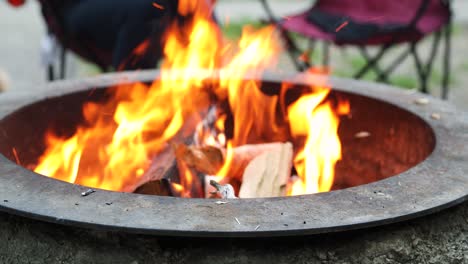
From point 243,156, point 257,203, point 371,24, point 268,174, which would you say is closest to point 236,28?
point 371,24

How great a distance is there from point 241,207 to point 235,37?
5626mm

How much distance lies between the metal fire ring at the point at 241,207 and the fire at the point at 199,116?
562 millimetres

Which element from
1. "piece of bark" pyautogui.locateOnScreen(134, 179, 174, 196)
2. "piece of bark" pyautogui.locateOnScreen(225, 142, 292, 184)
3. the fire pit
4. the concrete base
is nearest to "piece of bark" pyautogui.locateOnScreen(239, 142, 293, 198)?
"piece of bark" pyautogui.locateOnScreen(225, 142, 292, 184)

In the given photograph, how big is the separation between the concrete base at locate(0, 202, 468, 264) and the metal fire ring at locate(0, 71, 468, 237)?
0.04 metres

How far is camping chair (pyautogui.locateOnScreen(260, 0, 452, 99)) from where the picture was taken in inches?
155

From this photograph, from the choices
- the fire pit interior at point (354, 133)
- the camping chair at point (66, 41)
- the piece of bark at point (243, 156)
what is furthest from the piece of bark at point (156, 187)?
the camping chair at point (66, 41)

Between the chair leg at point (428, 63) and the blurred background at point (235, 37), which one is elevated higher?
the chair leg at point (428, 63)

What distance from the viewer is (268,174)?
2.12 m

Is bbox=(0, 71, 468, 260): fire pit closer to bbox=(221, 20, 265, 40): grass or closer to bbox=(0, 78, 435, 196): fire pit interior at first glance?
bbox=(0, 78, 435, 196): fire pit interior

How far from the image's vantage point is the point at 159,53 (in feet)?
12.1

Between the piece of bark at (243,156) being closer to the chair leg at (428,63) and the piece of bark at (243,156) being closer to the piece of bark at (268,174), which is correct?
the piece of bark at (268,174)

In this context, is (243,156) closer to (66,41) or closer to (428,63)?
(66,41)

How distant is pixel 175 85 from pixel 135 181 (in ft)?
1.78

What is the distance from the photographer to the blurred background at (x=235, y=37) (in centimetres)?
577
